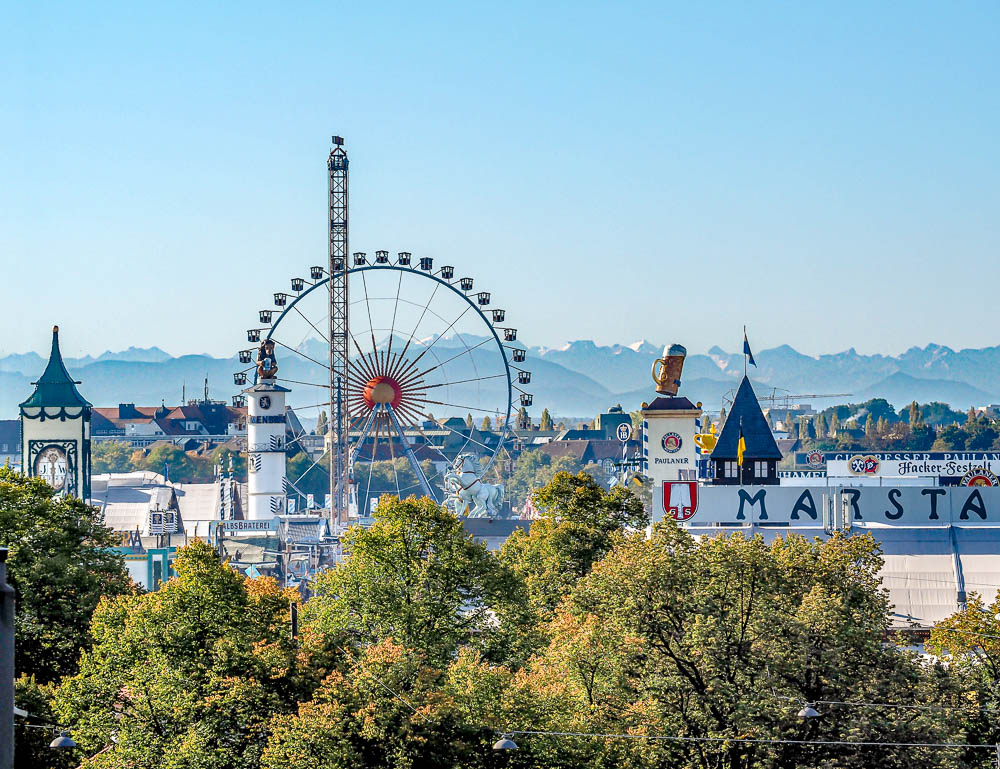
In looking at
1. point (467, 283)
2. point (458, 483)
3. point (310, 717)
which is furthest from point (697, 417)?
point (310, 717)

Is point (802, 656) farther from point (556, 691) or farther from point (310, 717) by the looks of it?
point (310, 717)

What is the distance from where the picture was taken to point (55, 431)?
560ft

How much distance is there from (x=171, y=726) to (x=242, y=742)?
1.87m

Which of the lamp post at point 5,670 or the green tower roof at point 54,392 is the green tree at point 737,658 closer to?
the lamp post at point 5,670

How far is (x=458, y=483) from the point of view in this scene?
162 meters

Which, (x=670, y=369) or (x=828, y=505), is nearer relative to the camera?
(x=828, y=505)

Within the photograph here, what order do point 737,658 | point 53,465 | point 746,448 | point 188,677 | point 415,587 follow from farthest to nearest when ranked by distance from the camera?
point 53,465
point 746,448
point 415,587
point 737,658
point 188,677

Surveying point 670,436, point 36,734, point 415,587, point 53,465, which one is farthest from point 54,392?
point 36,734

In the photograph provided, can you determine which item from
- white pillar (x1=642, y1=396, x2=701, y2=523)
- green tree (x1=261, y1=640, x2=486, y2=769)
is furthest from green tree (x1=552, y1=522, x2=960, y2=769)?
white pillar (x1=642, y1=396, x2=701, y2=523)

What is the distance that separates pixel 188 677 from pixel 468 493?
4993 inches

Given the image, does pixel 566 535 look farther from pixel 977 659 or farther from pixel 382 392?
pixel 382 392


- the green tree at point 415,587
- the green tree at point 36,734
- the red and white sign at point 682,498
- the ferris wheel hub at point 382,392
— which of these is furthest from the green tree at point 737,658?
the ferris wheel hub at point 382,392

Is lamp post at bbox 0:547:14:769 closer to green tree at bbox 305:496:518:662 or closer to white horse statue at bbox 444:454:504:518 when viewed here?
green tree at bbox 305:496:518:662

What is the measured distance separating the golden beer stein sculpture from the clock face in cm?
6642
